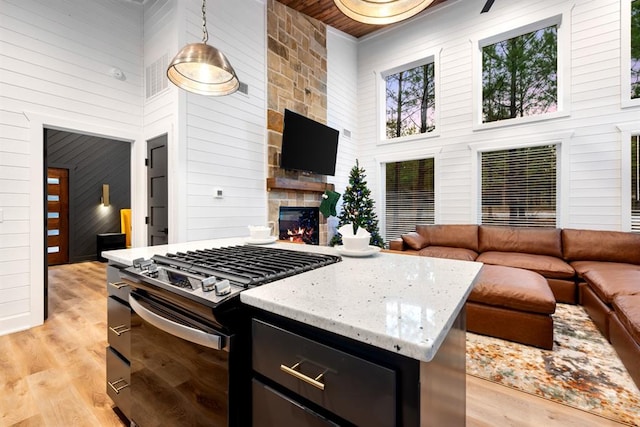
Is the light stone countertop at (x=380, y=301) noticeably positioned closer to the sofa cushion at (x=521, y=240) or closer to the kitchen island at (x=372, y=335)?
the kitchen island at (x=372, y=335)

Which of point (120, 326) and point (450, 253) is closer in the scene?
point (120, 326)

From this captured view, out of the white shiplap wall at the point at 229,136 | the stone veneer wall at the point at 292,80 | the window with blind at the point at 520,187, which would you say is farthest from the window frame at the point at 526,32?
the white shiplap wall at the point at 229,136

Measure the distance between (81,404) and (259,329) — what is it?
1785mm

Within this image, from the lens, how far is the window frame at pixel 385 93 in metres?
5.12

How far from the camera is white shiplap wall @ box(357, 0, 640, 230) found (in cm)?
379

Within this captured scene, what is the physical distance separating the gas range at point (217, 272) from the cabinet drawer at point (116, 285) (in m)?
0.24

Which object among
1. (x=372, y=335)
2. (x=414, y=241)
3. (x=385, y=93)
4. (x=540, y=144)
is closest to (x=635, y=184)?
(x=540, y=144)

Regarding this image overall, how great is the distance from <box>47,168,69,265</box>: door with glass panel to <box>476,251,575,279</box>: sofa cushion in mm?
7892

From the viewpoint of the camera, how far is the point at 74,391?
1854 millimetres

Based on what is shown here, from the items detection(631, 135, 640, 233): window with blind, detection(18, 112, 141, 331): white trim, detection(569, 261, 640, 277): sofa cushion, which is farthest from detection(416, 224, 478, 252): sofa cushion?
detection(18, 112, 141, 331): white trim

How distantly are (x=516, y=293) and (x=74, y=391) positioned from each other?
3281mm

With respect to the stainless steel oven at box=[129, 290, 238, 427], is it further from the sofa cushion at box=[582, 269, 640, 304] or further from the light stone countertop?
the sofa cushion at box=[582, 269, 640, 304]

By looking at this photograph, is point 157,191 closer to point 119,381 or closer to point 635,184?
point 119,381

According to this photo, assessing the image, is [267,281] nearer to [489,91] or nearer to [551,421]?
[551,421]
